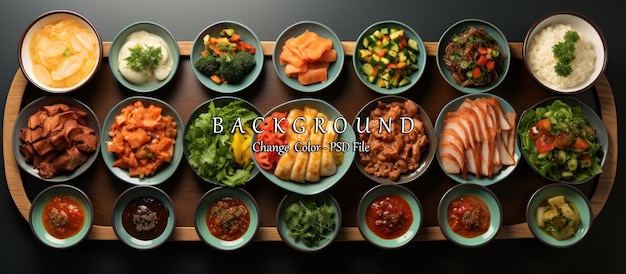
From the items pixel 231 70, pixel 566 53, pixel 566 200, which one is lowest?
pixel 566 200

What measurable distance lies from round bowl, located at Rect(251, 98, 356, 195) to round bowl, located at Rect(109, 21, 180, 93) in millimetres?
1023

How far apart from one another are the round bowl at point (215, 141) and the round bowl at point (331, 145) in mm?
181

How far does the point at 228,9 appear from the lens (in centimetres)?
500

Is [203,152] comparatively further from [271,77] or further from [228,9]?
[228,9]

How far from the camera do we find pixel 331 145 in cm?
438

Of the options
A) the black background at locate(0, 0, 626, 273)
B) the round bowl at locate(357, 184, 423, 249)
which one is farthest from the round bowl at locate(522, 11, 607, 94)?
the round bowl at locate(357, 184, 423, 249)

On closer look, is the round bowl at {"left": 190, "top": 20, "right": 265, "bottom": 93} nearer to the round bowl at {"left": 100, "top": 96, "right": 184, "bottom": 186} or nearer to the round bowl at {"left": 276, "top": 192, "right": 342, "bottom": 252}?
the round bowl at {"left": 100, "top": 96, "right": 184, "bottom": 186}

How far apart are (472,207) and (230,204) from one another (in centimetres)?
219

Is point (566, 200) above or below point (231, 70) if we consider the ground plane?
below

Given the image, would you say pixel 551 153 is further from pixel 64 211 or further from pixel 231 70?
pixel 64 211

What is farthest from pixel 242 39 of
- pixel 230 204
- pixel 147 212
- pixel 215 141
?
pixel 147 212

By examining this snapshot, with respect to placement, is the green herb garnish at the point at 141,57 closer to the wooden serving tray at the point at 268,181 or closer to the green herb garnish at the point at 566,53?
the wooden serving tray at the point at 268,181

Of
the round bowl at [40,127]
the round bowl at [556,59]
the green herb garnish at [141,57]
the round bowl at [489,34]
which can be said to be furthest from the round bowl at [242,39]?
the round bowl at [556,59]

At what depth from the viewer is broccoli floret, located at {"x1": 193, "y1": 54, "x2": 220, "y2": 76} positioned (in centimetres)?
446
